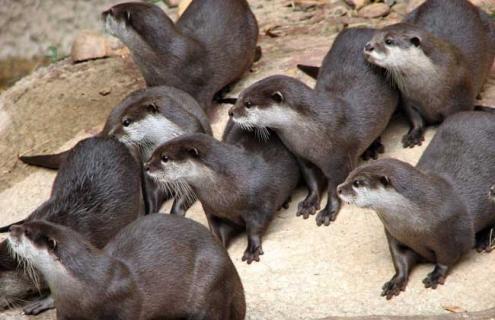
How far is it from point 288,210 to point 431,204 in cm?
99

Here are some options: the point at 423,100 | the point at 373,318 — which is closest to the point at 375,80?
the point at 423,100

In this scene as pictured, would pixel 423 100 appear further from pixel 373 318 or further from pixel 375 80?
pixel 373 318

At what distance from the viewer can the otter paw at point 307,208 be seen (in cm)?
571

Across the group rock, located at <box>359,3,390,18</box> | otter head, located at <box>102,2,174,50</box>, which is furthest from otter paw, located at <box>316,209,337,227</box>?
rock, located at <box>359,3,390,18</box>

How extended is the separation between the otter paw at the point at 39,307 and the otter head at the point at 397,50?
1953 mm

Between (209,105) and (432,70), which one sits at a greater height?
(432,70)

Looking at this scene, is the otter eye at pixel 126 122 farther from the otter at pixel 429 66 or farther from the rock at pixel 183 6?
the rock at pixel 183 6

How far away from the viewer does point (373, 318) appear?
4492 millimetres

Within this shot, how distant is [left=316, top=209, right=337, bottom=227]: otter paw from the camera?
18.4 feet

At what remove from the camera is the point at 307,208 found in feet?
18.8

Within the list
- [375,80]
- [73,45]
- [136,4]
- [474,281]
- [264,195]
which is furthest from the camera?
[73,45]

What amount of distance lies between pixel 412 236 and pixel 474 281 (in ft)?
1.05

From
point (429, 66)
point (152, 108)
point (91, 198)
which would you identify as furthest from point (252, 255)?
point (429, 66)

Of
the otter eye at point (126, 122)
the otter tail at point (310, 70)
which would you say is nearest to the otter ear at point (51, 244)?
the otter eye at point (126, 122)
